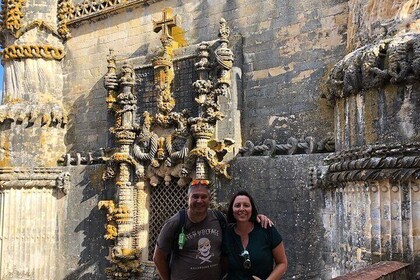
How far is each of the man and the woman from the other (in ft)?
0.28

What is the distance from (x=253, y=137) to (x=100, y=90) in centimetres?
438

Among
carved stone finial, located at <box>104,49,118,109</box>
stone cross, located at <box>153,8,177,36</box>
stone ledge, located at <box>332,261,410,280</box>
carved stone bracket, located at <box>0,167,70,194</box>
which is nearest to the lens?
stone ledge, located at <box>332,261,410,280</box>

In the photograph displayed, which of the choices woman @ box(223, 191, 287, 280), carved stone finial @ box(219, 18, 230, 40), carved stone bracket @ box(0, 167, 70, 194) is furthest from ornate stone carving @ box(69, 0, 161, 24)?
woman @ box(223, 191, 287, 280)

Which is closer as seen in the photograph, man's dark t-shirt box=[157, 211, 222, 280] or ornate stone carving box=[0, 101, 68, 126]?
man's dark t-shirt box=[157, 211, 222, 280]

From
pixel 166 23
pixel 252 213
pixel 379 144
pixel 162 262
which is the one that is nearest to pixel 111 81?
pixel 166 23

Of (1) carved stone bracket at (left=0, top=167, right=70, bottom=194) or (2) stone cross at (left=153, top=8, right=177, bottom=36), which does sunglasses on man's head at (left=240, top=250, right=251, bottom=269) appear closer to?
(2) stone cross at (left=153, top=8, right=177, bottom=36)

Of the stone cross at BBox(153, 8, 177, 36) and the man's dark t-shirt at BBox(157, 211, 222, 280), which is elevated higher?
the stone cross at BBox(153, 8, 177, 36)

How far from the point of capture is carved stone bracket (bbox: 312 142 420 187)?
570cm


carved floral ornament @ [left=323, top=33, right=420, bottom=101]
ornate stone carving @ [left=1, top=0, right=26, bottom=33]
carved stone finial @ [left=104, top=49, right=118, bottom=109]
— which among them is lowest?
carved floral ornament @ [left=323, top=33, right=420, bottom=101]

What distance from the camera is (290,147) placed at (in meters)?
9.11

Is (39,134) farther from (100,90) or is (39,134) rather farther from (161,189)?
(161,189)

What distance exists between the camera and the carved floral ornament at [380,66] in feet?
19.3

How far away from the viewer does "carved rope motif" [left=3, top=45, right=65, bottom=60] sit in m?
12.8

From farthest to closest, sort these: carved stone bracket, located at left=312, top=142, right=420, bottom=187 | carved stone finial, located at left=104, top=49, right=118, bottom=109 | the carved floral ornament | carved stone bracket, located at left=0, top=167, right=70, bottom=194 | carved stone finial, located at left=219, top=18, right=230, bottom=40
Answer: carved stone bracket, located at left=0, top=167, right=70, bottom=194 < carved stone finial, located at left=104, top=49, right=118, bottom=109 < carved stone finial, located at left=219, top=18, right=230, bottom=40 < the carved floral ornament < carved stone bracket, located at left=312, top=142, right=420, bottom=187
